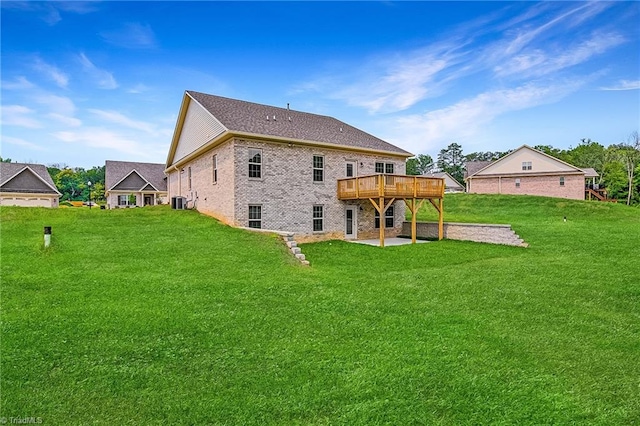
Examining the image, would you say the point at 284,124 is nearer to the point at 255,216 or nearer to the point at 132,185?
the point at 255,216

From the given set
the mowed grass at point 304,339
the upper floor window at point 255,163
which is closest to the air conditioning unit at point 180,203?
the upper floor window at point 255,163

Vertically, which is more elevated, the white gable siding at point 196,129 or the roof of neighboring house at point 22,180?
the white gable siding at point 196,129

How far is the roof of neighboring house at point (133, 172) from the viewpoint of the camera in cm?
3566

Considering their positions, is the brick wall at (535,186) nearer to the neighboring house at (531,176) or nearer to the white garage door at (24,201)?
the neighboring house at (531,176)

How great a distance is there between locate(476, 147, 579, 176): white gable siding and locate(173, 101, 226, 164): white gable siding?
32.8 m

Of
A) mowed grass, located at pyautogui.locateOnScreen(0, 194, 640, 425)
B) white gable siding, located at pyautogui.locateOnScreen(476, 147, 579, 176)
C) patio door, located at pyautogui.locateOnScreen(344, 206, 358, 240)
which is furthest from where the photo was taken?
white gable siding, located at pyautogui.locateOnScreen(476, 147, 579, 176)

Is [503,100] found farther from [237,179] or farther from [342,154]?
[237,179]

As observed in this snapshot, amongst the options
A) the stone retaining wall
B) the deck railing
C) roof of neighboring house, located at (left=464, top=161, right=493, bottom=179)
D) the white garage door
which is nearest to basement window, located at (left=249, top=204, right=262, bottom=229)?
the deck railing

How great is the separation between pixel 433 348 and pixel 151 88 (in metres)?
19.3

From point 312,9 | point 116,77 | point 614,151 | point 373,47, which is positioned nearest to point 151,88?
point 116,77

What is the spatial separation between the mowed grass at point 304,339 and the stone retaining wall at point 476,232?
16.2 feet

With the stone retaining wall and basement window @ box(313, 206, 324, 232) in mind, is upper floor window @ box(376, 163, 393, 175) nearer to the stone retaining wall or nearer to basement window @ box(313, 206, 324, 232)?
the stone retaining wall

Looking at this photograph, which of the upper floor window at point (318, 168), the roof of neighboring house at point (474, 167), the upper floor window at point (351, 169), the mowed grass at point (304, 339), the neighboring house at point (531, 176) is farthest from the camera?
the roof of neighboring house at point (474, 167)

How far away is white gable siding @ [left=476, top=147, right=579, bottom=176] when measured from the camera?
118ft
